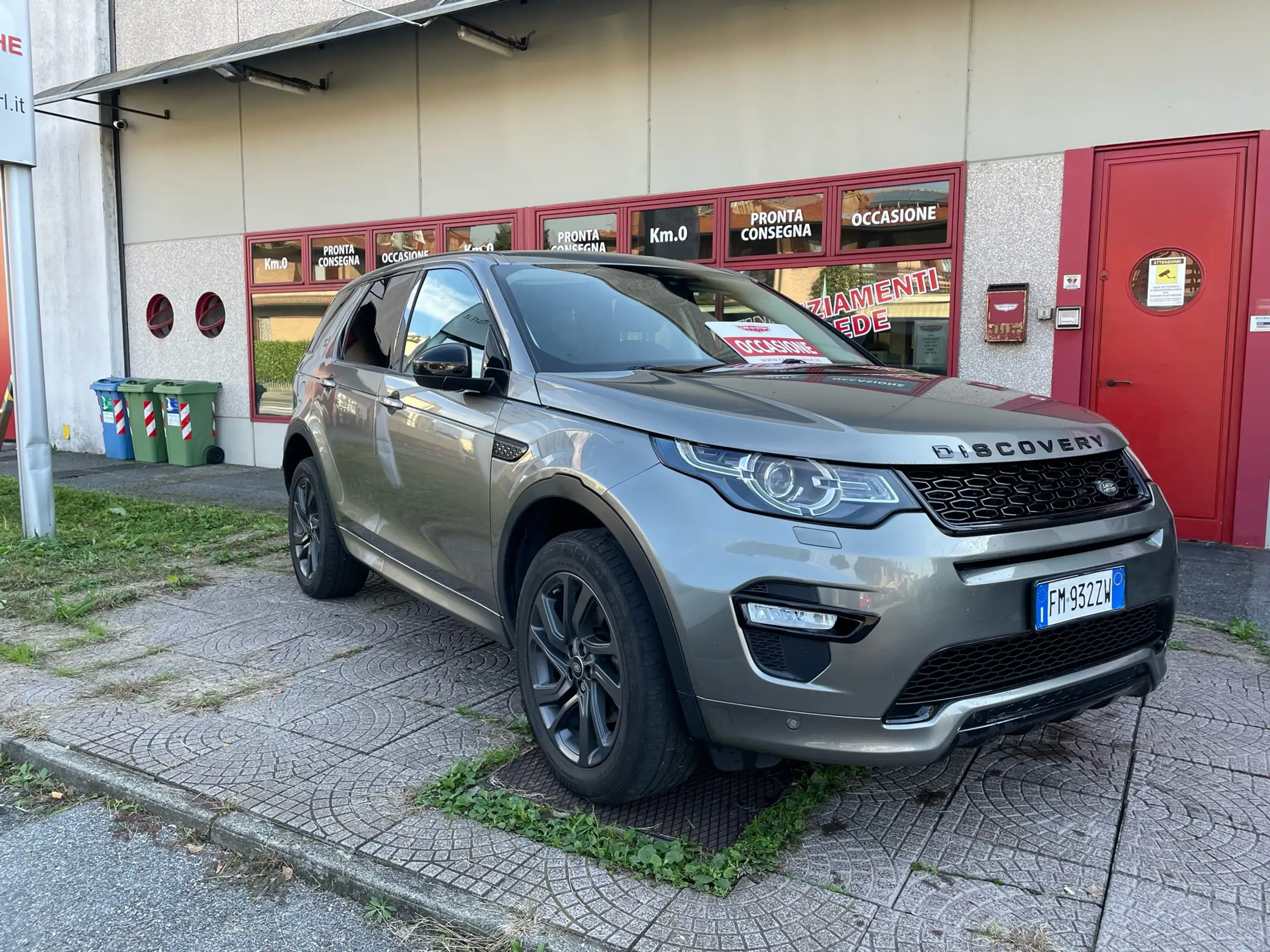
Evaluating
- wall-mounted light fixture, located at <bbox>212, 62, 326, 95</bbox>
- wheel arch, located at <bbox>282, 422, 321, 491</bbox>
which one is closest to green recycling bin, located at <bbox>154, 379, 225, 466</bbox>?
wall-mounted light fixture, located at <bbox>212, 62, 326, 95</bbox>

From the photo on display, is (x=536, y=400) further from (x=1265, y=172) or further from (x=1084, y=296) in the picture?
(x=1265, y=172)

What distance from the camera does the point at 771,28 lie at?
26.1 ft

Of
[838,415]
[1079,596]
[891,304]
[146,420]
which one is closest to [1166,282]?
[891,304]

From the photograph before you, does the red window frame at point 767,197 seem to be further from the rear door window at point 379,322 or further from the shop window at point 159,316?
the shop window at point 159,316

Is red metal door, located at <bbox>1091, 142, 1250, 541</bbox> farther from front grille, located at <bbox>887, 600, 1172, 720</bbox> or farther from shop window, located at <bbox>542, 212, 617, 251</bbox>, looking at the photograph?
front grille, located at <bbox>887, 600, 1172, 720</bbox>

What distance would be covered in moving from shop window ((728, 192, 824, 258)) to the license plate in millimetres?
5635

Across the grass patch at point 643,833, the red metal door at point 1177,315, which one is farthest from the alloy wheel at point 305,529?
the red metal door at point 1177,315

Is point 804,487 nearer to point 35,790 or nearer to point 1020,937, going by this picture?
point 1020,937

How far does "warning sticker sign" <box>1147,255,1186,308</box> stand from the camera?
6719 mm

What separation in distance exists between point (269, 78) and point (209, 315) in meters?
3.23

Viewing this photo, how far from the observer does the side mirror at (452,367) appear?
11.5ft

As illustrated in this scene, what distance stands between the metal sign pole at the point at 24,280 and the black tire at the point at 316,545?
2.41 m

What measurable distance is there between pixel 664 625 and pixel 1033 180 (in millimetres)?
5826

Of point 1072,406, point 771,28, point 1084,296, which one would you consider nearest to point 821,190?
point 771,28
